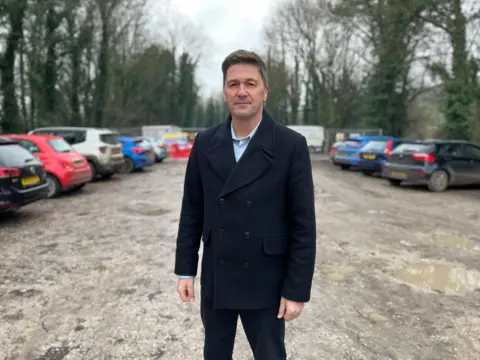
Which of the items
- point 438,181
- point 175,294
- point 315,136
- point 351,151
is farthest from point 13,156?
point 315,136

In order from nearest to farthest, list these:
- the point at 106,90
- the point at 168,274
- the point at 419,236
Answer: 1. the point at 168,274
2. the point at 419,236
3. the point at 106,90

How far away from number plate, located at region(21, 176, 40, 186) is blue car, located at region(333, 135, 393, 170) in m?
12.8

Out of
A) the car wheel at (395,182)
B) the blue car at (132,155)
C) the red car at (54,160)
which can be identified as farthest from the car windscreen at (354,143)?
the red car at (54,160)

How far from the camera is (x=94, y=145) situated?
13055 mm

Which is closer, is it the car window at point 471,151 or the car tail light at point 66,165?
the car tail light at point 66,165

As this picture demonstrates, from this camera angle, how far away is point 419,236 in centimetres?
661

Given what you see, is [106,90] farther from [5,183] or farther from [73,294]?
[73,294]

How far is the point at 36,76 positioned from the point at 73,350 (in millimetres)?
23883

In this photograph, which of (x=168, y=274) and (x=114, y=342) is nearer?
(x=114, y=342)

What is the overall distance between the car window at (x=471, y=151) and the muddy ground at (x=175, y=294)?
14.8 ft

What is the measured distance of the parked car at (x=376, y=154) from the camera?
15.3 meters

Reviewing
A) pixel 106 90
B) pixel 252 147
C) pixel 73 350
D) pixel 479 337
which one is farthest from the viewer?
pixel 106 90

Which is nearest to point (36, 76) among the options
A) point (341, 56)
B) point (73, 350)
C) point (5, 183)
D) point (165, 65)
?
point (5, 183)

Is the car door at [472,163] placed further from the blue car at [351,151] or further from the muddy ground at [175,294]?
the blue car at [351,151]
